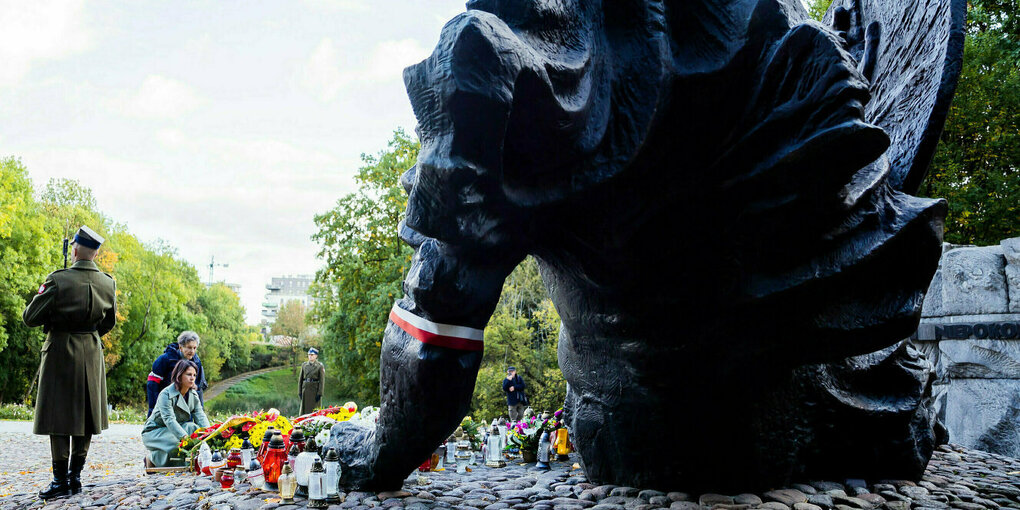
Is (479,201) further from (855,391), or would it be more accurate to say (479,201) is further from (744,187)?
(855,391)

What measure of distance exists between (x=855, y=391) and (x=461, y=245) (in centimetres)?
241

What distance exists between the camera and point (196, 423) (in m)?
6.86

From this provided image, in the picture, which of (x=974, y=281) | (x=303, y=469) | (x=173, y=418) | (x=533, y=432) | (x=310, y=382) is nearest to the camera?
(x=303, y=469)

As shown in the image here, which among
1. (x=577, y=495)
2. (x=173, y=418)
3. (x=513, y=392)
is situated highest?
(x=173, y=418)

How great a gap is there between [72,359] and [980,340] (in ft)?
28.2

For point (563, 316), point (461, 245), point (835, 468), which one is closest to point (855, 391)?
point (835, 468)

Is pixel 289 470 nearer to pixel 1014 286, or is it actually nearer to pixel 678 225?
pixel 678 225

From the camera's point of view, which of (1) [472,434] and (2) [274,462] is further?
(1) [472,434]

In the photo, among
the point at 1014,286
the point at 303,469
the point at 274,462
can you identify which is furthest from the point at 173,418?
the point at 1014,286

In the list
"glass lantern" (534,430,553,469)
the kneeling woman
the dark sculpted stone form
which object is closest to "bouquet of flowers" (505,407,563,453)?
"glass lantern" (534,430,553,469)

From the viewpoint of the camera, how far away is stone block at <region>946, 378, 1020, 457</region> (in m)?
6.77

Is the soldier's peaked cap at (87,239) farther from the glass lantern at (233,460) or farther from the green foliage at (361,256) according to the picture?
the green foliage at (361,256)

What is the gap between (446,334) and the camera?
268 centimetres

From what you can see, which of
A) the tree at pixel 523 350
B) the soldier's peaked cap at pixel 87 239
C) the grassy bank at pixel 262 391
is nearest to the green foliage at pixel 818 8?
the tree at pixel 523 350
